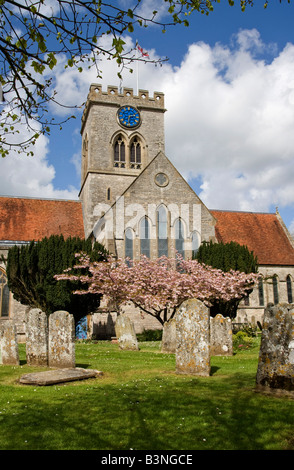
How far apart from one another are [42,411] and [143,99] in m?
30.5

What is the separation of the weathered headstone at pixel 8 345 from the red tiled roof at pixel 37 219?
15.8 metres

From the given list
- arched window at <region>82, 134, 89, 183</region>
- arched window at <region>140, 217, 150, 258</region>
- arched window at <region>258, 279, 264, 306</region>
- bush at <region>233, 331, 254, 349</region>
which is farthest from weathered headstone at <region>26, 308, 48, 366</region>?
arched window at <region>82, 134, 89, 183</region>

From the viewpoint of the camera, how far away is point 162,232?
956 inches

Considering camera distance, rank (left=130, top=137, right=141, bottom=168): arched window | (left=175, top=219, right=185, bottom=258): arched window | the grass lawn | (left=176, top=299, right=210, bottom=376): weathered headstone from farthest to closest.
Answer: (left=130, top=137, right=141, bottom=168): arched window → (left=175, top=219, right=185, bottom=258): arched window → (left=176, top=299, right=210, bottom=376): weathered headstone → the grass lawn

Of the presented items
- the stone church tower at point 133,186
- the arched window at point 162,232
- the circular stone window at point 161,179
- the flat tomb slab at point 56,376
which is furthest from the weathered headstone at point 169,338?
the circular stone window at point 161,179

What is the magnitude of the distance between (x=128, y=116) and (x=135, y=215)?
11.9m

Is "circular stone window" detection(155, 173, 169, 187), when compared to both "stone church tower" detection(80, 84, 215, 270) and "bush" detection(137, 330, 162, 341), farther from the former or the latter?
"bush" detection(137, 330, 162, 341)

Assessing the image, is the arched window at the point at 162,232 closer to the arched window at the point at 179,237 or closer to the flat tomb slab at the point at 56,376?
the arched window at the point at 179,237

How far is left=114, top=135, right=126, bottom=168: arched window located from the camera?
102ft

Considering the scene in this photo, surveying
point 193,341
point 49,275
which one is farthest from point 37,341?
point 49,275

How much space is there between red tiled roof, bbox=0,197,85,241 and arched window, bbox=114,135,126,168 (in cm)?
453

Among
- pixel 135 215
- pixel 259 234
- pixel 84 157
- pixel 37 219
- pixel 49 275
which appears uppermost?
pixel 84 157

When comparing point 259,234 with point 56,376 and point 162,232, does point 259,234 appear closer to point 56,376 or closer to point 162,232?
point 162,232

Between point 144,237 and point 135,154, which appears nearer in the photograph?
point 144,237
